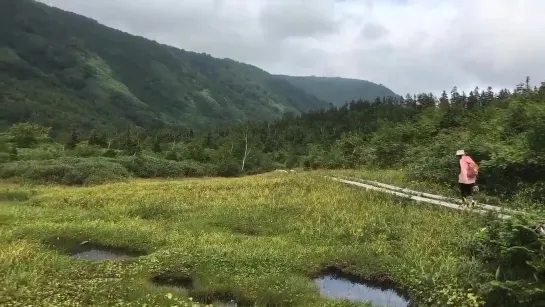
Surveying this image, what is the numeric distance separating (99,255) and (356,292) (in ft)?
25.2

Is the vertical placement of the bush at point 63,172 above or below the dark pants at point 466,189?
below

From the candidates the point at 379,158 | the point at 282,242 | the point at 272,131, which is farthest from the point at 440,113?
the point at 272,131

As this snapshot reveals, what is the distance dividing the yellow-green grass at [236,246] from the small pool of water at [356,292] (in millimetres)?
314

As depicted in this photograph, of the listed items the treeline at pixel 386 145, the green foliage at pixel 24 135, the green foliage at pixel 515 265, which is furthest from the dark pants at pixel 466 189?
the green foliage at pixel 24 135

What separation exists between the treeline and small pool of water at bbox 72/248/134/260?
1356 cm

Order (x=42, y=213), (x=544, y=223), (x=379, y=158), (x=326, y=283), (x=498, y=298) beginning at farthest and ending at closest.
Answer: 1. (x=379, y=158)
2. (x=42, y=213)
3. (x=326, y=283)
4. (x=544, y=223)
5. (x=498, y=298)

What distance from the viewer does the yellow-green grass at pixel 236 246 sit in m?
10.3

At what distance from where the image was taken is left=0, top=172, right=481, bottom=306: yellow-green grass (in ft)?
33.9

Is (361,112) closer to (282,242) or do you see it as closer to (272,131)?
(272,131)

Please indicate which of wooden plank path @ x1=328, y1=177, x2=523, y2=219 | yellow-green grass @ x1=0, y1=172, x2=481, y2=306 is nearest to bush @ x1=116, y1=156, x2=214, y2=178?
yellow-green grass @ x1=0, y1=172, x2=481, y2=306

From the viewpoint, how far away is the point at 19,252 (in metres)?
12.0

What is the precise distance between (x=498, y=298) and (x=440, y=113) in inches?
1344

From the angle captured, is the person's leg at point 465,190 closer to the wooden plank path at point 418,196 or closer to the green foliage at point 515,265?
the wooden plank path at point 418,196

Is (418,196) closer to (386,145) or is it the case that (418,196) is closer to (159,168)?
(386,145)
